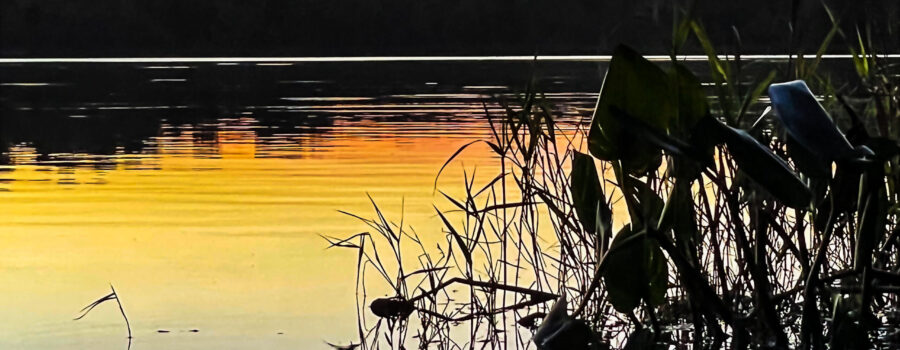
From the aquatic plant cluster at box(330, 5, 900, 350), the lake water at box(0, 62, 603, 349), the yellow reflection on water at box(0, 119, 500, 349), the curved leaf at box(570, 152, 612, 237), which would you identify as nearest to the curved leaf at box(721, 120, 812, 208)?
the aquatic plant cluster at box(330, 5, 900, 350)

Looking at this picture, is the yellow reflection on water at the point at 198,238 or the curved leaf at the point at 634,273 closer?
the curved leaf at the point at 634,273

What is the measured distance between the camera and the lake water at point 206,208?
470 centimetres

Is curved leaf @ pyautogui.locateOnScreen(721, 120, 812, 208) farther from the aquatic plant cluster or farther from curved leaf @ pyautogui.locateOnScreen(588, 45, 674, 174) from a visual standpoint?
curved leaf @ pyautogui.locateOnScreen(588, 45, 674, 174)

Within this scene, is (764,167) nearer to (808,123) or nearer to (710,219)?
(808,123)

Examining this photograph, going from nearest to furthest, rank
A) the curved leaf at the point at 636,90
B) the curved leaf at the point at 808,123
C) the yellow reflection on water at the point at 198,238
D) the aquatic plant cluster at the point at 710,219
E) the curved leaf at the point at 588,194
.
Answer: the curved leaf at the point at 808,123 → the aquatic plant cluster at the point at 710,219 → the curved leaf at the point at 636,90 → the curved leaf at the point at 588,194 → the yellow reflection on water at the point at 198,238

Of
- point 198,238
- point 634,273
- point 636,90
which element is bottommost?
point 198,238

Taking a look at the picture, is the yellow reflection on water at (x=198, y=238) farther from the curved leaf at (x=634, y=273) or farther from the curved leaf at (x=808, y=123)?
the curved leaf at (x=808, y=123)

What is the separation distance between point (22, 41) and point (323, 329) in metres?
51.4

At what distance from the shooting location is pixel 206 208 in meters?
7.50

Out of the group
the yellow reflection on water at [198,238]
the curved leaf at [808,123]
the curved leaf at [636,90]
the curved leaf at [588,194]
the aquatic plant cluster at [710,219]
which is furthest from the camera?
the yellow reflection on water at [198,238]

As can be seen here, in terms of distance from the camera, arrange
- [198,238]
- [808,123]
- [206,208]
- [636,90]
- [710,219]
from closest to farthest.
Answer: [808,123] < [636,90] < [710,219] < [198,238] < [206,208]

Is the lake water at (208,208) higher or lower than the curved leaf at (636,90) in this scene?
lower

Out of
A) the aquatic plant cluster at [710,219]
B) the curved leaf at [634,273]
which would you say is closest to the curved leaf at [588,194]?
the aquatic plant cluster at [710,219]

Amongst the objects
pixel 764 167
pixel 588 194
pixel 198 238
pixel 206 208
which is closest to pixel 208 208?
pixel 206 208
